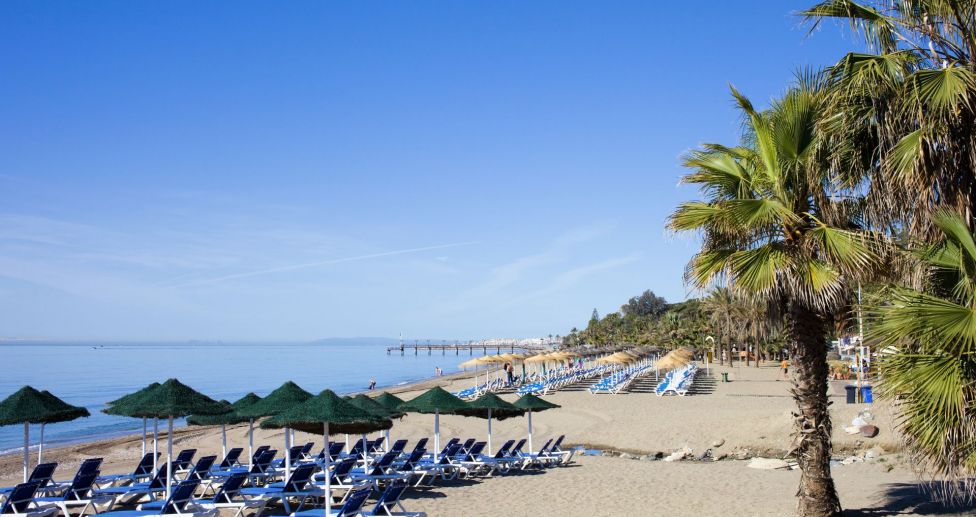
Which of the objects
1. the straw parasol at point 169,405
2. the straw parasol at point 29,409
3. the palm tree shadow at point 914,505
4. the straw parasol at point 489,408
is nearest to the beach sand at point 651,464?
the palm tree shadow at point 914,505

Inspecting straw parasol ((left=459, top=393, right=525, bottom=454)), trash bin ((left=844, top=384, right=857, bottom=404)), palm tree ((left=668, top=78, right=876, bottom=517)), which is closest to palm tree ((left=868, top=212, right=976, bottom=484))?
palm tree ((left=668, top=78, right=876, bottom=517))

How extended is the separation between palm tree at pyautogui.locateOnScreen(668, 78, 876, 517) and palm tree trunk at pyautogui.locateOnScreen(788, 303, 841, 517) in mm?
12

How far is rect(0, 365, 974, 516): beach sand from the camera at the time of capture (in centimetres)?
1173

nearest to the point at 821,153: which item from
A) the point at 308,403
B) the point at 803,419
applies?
the point at 803,419

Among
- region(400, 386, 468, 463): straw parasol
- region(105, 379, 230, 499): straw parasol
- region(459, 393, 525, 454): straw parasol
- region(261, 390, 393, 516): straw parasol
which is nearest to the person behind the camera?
region(261, 390, 393, 516): straw parasol

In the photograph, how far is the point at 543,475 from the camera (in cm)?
1534

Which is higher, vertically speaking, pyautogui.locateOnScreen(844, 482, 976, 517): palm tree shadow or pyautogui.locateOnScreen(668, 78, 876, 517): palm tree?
pyautogui.locateOnScreen(668, 78, 876, 517): palm tree

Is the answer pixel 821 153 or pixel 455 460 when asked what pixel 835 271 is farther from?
pixel 455 460

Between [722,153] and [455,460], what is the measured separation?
8.28 m

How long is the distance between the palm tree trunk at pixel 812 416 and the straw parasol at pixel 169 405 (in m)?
8.50

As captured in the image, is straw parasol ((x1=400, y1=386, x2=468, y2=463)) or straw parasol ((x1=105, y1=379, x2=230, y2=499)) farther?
straw parasol ((x1=400, y1=386, x2=468, y2=463))

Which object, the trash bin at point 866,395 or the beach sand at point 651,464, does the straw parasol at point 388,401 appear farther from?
the trash bin at point 866,395

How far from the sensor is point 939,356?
5930 mm

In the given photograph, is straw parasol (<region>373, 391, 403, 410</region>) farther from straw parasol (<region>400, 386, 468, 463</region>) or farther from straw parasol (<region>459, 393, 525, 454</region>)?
straw parasol (<region>459, 393, 525, 454</region>)
